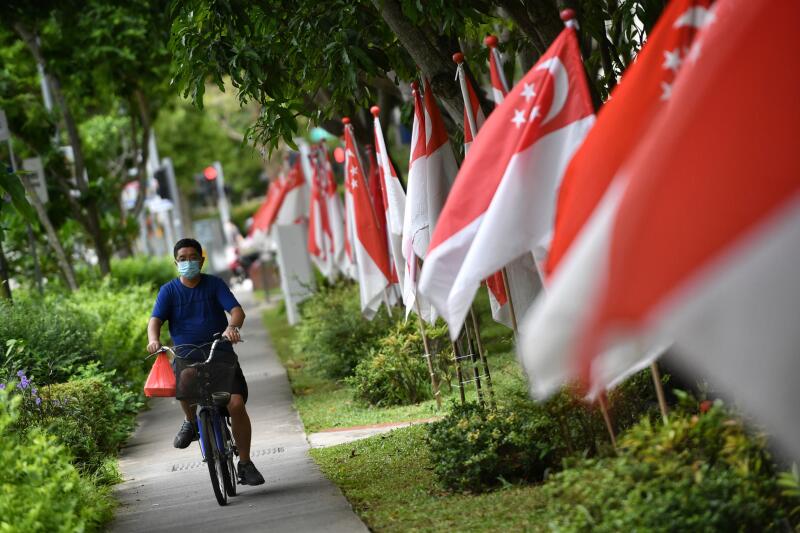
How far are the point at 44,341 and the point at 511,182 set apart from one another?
7.61 metres

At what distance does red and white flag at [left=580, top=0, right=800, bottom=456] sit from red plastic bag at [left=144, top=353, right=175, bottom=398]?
4.75 m

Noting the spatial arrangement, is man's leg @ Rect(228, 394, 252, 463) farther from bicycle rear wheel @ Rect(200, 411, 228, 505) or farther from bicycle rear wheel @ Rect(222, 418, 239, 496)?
bicycle rear wheel @ Rect(200, 411, 228, 505)

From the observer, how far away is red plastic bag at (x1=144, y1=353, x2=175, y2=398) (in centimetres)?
969

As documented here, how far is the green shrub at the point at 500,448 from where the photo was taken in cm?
864

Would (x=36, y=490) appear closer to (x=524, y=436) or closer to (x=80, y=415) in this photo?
(x=524, y=436)

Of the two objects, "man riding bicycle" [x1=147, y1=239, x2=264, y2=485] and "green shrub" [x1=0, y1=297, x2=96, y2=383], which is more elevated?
"green shrub" [x1=0, y1=297, x2=96, y2=383]

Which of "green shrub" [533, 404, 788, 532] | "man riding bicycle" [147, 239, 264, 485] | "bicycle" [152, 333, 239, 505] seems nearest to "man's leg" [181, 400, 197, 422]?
"man riding bicycle" [147, 239, 264, 485]

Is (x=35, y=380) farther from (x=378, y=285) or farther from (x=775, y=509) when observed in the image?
(x=775, y=509)

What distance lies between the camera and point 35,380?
13078 mm

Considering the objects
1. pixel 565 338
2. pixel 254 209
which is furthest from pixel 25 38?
pixel 254 209

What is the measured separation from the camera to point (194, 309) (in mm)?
9961

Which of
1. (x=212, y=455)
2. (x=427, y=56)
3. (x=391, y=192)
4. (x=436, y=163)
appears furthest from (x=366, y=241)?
(x=212, y=455)

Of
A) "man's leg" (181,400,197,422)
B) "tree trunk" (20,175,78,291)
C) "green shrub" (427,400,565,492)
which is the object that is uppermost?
"tree trunk" (20,175,78,291)

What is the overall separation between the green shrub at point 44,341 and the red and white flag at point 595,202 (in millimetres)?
6883
